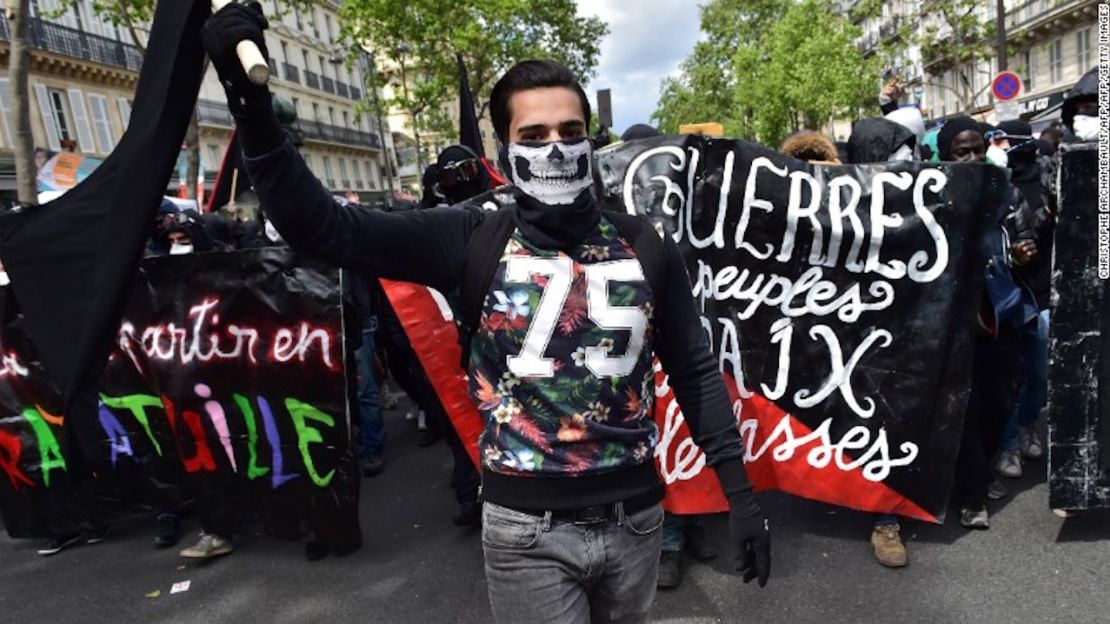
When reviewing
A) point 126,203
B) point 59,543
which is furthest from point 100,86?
point 126,203

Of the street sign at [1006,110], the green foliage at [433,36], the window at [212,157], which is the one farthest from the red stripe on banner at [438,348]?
the window at [212,157]

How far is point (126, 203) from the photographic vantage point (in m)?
1.55

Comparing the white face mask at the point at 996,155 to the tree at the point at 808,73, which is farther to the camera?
the tree at the point at 808,73

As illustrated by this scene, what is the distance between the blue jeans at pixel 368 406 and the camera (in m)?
4.98

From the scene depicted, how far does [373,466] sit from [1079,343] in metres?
4.00

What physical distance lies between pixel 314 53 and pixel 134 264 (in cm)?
4767

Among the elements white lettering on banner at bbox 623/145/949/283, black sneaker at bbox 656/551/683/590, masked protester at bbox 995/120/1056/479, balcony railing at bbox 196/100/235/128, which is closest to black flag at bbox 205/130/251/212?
white lettering on banner at bbox 623/145/949/283

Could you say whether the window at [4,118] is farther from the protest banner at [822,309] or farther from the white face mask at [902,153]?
the white face mask at [902,153]

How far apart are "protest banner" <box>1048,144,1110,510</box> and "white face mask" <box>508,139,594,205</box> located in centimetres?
247

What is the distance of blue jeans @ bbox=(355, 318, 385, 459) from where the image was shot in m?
4.98

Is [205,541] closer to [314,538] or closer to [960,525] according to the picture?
[314,538]

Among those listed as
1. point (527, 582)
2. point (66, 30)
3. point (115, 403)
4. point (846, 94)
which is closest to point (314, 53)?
point (66, 30)

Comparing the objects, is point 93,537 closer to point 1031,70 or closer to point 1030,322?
point 1030,322

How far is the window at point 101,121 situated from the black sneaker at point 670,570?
90.4 feet
